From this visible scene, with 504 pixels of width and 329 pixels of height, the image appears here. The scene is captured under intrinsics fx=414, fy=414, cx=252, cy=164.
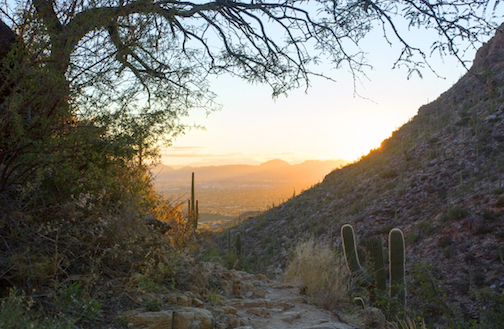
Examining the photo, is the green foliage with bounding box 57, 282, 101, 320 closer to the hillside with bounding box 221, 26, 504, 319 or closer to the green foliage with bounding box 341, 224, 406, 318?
the green foliage with bounding box 341, 224, 406, 318

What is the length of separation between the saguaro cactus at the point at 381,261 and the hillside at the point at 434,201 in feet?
1.85

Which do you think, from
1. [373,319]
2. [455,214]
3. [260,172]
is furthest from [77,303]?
[260,172]

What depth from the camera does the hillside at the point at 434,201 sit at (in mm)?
12485

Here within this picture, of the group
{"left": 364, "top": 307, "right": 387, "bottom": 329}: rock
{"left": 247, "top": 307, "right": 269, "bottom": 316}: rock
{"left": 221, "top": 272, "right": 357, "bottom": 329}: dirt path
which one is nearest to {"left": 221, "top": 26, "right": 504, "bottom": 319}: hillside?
{"left": 364, "top": 307, "right": 387, "bottom": 329}: rock

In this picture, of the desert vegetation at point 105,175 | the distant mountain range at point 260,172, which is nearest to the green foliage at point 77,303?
the desert vegetation at point 105,175

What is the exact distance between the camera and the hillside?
1249cm

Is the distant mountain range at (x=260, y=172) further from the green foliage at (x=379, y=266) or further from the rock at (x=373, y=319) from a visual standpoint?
the rock at (x=373, y=319)

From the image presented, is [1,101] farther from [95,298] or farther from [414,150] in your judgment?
[414,150]

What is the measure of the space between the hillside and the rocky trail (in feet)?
8.03

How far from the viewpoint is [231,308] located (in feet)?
16.3

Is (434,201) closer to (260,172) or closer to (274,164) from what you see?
(260,172)

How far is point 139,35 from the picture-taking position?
517 cm

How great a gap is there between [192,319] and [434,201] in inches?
562

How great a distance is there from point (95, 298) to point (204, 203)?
64604mm
